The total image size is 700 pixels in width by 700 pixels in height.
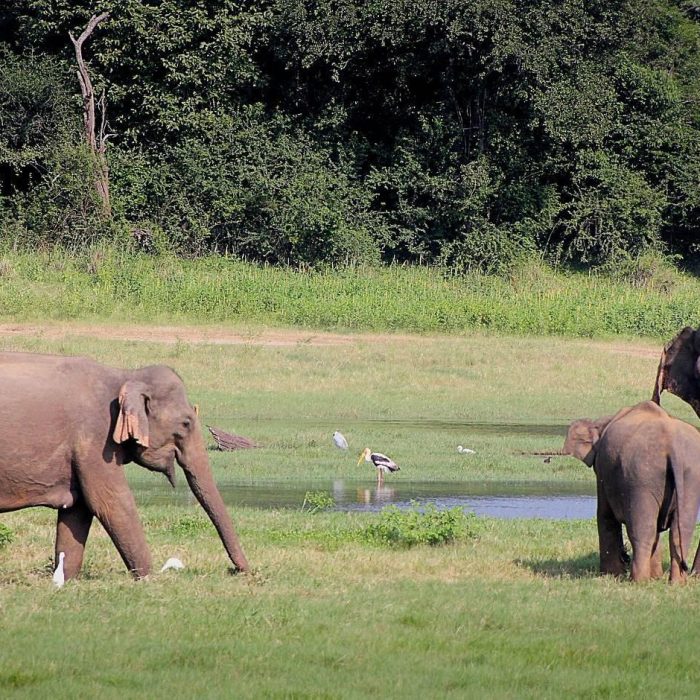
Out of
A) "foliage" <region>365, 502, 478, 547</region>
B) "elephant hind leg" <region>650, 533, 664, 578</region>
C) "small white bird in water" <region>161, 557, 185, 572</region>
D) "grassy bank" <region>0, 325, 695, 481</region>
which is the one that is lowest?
"grassy bank" <region>0, 325, 695, 481</region>

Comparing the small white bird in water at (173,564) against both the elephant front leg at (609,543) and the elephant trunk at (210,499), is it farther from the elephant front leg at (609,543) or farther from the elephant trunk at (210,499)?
the elephant front leg at (609,543)

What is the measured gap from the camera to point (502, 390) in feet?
88.2

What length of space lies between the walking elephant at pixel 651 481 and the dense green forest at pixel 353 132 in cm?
2845

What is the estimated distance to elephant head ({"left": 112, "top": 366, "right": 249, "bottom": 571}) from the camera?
10.2 meters

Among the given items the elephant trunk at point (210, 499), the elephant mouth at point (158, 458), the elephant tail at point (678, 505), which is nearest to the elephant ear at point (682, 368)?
the elephant tail at point (678, 505)

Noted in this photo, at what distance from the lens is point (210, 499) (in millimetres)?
10438

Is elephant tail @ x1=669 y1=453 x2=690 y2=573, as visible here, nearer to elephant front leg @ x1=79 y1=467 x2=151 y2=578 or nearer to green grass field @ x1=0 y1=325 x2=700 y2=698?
green grass field @ x1=0 y1=325 x2=700 y2=698

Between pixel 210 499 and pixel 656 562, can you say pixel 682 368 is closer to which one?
pixel 656 562

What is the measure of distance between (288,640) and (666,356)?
443 cm

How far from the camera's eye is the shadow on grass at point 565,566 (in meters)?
11.2

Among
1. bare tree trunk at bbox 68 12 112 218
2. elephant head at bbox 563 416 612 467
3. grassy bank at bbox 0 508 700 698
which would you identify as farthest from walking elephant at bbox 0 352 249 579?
bare tree trunk at bbox 68 12 112 218

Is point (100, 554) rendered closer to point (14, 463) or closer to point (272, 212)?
point (14, 463)

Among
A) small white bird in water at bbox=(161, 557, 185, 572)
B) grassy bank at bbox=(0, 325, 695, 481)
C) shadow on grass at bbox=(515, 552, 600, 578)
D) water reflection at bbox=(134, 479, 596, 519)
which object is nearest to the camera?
small white bird in water at bbox=(161, 557, 185, 572)

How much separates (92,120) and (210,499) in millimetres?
32539
